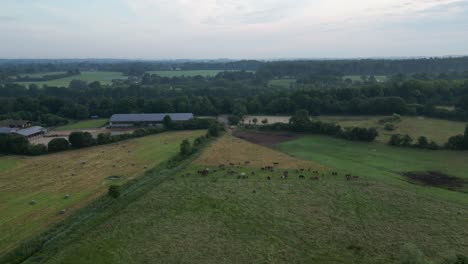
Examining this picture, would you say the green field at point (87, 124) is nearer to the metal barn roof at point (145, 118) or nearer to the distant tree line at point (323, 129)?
the metal barn roof at point (145, 118)

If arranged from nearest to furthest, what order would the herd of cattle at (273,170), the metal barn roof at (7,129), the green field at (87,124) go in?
the herd of cattle at (273,170) → the metal barn roof at (7,129) → the green field at (87,124)

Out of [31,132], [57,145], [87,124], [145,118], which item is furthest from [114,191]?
[87,124]

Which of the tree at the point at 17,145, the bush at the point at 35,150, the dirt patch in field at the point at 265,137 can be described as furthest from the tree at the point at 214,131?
the tree at the point at 17,145

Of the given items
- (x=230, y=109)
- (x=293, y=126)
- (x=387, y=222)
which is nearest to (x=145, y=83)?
(x=230, y=109)

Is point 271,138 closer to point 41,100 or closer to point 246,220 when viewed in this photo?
point 246,220

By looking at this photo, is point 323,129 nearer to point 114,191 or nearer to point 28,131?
point 114,191

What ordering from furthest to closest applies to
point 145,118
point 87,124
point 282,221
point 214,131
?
point 87,124 → point 145,118 → point 214,131 → point 282,221

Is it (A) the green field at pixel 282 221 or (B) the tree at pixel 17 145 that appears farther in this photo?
(B) the tree at pixel 17 145
